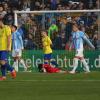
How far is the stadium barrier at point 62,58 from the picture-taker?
25.8m

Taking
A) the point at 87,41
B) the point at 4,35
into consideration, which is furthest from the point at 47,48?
the point at 4,35

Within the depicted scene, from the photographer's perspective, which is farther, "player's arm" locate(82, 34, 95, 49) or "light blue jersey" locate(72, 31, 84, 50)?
"player's arm" locate(82, 34, 95, 49)

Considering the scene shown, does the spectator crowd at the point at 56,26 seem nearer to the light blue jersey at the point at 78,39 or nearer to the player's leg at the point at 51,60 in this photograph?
the player's leg at the point at 51,60

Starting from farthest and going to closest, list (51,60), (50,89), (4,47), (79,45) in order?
(51,60), (79,45), (4,47), (50,89)

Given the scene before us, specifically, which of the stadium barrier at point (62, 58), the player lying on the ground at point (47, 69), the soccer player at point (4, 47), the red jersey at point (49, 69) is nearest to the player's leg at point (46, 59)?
the player lying on the ground at point (47, 69)

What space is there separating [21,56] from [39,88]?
32.3ft

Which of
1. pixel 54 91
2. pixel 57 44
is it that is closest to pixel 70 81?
pixel 54 91

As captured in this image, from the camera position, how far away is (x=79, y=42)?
971 inches

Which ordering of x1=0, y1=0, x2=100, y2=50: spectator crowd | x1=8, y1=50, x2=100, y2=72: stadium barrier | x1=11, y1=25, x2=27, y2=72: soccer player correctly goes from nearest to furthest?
x1=11, y1=25, x2=27, y2=72: soccer player
x1=8, y1=50, x2=100, y2=72: stadium barrier
x1=0, y1=0, x2=100, y2=50: spectator crowd

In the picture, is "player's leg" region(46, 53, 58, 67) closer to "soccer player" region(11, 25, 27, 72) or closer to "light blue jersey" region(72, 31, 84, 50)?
"soccer player" region(11, 25, 27, 72)

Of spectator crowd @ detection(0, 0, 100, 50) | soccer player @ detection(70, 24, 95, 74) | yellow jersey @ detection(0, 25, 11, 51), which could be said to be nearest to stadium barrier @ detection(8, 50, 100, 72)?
spectator crowd @ detection(0, 0, 100, 50)

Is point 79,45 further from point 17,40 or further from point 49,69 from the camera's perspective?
point 17,40

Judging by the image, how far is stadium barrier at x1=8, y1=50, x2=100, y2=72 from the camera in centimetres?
2575

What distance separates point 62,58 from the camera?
25875 mm
